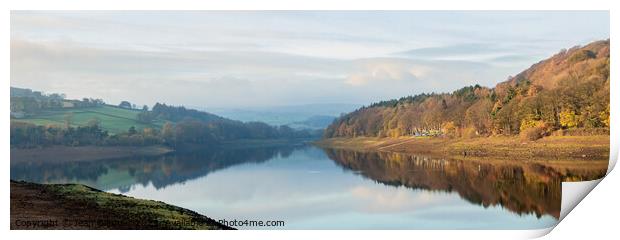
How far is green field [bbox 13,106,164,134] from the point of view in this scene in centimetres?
1382

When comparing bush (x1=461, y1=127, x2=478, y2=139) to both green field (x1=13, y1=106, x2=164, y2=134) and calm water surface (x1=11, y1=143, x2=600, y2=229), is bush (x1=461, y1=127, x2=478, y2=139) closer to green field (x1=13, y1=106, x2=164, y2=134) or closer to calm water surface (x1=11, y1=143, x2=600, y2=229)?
calm water surface (x1=11, y1=143, x2=600, y2=229)

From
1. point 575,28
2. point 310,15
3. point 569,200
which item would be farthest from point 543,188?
point 310,15

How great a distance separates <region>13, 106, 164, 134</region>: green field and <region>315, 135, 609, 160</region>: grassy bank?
13.7ft

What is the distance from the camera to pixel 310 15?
13047 mm

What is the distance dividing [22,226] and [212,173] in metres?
3.66

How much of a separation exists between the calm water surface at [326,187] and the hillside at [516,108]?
97 cm

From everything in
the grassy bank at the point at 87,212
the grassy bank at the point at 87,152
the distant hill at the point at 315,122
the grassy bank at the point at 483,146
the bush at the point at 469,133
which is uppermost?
the distant hill at the point at 315,122

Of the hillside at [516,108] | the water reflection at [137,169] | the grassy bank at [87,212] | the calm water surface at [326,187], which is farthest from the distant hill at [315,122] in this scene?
the grassy bank at [87,212]

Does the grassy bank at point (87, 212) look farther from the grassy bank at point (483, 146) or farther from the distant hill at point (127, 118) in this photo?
the grassy bank at point (483, 146)

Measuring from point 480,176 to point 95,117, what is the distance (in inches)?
314

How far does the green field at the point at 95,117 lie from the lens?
13820mm

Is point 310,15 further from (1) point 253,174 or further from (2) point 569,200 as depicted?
(2) point 569,200

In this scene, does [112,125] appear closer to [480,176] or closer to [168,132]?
[168,132]

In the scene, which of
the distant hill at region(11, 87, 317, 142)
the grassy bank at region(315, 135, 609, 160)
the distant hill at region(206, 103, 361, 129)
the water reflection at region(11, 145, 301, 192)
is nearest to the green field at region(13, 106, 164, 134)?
the distant hill at region(11, 87, 317, 142)
